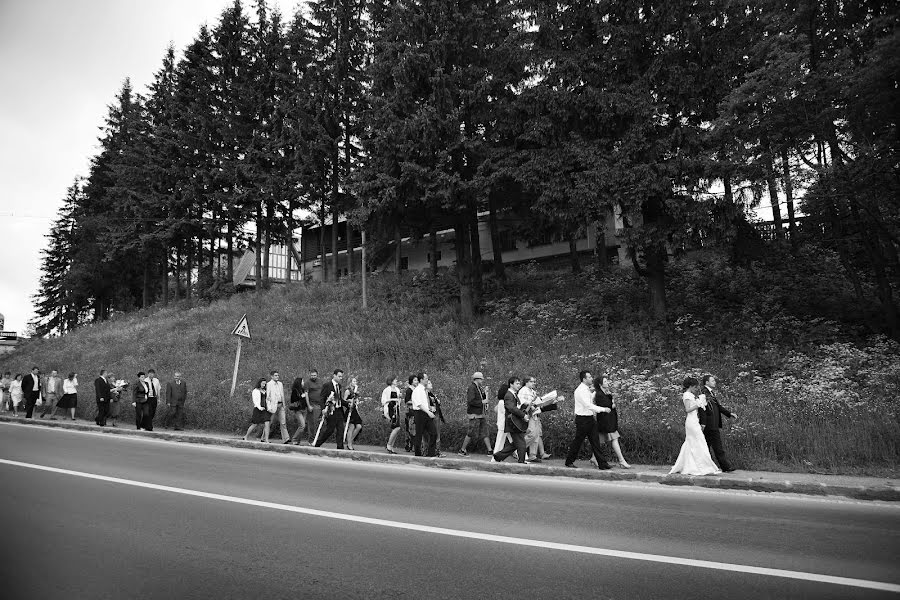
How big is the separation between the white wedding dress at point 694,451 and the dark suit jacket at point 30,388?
74.5 ft

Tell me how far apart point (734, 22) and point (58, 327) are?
73357 mm

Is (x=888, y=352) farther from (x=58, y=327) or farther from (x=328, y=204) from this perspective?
(x=58, y=327)

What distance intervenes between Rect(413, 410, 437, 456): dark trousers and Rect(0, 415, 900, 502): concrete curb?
35 cm

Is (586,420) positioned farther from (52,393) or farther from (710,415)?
(52,393)

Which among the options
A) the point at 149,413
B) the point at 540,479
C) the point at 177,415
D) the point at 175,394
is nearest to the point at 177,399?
the point at 175,394

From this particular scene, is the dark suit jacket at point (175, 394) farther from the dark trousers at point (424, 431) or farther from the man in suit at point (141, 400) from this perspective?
the dark trousers at point (424, 431)

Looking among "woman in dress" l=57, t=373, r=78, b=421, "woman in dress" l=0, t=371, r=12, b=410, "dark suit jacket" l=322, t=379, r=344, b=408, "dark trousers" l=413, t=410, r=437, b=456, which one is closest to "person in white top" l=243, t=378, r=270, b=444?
"dark suit jacket" l=322, t=379, r=344, b=408

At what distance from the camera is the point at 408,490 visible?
860cm

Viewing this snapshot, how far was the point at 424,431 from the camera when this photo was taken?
497 inches

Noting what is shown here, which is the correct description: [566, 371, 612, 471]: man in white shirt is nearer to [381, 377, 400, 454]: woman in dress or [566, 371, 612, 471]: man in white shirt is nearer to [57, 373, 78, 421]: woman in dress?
[381, 377, 400, 454]: woman in dress

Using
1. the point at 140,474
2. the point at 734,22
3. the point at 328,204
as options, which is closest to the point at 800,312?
the point at 734,22

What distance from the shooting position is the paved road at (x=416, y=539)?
4516 millimetres

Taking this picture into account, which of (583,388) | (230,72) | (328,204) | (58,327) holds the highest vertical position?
(230,72)

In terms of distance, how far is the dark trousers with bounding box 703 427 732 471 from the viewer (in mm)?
10016
